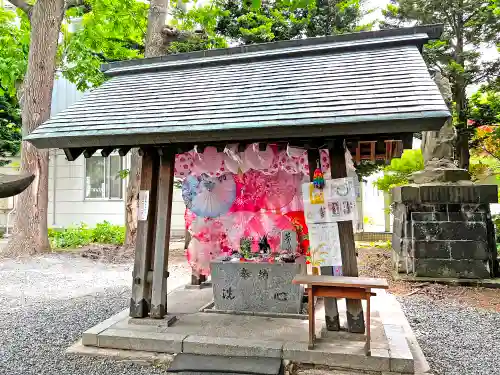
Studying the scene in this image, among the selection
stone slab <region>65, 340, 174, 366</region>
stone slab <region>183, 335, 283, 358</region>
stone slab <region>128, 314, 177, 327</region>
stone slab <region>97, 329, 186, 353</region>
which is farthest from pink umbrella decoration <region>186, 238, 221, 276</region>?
stone slab <region>65, 340, 174, 366</region>

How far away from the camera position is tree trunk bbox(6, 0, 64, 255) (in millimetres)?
11211

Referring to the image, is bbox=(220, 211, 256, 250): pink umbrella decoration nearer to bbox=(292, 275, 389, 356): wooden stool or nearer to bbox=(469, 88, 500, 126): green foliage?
bbox=(292, 275, 389, 356): wooden stool

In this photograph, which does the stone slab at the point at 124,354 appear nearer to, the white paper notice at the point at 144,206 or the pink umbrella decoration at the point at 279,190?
the white paper notice at the point at 144,206

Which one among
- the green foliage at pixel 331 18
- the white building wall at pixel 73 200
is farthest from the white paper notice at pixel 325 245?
the white building wall at pixel 73 200

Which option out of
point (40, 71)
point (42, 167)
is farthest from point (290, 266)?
point (40, 71)

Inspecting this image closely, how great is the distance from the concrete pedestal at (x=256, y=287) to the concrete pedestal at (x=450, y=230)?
4153 millimetres

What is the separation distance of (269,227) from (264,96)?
2.61 m

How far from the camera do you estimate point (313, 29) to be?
1336cm

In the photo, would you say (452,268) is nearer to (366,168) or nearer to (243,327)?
(366,168)

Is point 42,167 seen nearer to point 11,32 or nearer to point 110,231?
point 110,231

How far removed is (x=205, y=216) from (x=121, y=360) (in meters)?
2.95

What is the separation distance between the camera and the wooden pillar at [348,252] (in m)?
4.68

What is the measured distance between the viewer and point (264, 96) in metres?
5.12

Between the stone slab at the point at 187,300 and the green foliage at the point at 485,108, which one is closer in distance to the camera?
the stone slab at the point at 187,300
